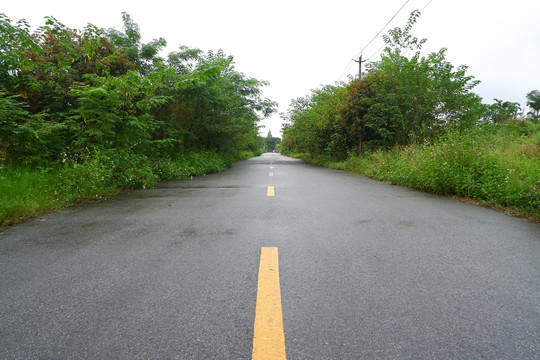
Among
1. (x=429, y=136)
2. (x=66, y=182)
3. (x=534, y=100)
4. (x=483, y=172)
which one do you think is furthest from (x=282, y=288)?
(x=534, y=100)

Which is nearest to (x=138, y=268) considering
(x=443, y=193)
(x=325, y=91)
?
(x=443, y=193)

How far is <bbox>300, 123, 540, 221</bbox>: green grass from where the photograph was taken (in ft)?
17.3

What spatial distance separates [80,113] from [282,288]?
8.61 m

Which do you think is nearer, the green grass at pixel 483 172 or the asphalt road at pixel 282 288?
the asphalt road at pixel 282 288

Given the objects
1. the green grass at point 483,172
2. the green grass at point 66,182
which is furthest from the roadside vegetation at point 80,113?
the green grass at point 483,172

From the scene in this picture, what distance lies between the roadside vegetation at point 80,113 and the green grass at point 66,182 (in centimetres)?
2

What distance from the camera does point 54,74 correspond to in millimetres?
8930

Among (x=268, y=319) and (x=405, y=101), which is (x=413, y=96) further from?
(x=268, y=319)

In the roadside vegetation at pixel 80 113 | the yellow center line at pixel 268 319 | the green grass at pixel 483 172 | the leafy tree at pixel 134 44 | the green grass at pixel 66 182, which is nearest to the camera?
the yellow center line at pixel 268 319

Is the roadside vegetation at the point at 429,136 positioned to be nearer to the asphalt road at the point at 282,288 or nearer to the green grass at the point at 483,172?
the green grass at the point at 483,172

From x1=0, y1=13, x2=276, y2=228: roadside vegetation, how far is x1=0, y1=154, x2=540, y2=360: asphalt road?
224 cm

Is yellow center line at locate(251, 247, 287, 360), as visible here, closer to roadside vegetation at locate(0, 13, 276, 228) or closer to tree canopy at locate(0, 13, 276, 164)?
roadside vegetation at locate(0, 13, 276, 228)

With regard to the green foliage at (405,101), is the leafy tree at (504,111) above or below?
above

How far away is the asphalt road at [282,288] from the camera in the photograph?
65.5 inches
